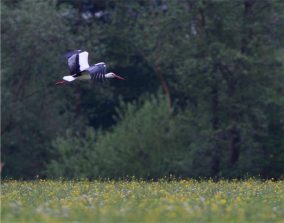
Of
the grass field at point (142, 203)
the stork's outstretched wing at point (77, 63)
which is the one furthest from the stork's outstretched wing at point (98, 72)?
the grass field at point (142, 203)

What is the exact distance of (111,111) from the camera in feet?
190

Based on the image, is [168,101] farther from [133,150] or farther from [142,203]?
[142,203]

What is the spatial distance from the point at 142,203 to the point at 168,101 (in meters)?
30.7

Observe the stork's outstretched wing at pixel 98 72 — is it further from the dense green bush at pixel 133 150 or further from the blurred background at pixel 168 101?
the dense green bush at pixel 133 150

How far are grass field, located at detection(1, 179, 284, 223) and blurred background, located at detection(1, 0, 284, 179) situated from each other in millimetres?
19757

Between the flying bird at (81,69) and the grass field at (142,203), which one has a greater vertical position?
the flying bird at (81,69)

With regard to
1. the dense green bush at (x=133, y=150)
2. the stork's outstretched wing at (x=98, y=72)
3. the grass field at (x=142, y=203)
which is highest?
the stork's outstretched wing at (x=98, y=72)

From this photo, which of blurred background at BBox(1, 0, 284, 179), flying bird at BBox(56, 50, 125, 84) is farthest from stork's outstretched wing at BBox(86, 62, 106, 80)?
blurred background at BBox(1, 0, 284, 179)

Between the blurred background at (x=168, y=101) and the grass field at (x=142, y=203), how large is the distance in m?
19.8

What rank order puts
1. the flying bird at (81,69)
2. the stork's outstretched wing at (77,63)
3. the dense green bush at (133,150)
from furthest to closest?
the dense green bush at (133,150) < the stork's outstretched wing at (77,63) < the flying bird at (81,69)

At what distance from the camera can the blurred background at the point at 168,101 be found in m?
44.8

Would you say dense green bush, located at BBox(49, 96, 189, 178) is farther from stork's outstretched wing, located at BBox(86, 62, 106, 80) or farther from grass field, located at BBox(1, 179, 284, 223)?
grass field, located at BBox(1, 179, 284, 223)

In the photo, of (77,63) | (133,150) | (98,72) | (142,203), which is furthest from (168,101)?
(142,203)

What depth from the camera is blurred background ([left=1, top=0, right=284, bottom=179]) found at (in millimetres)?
44812
